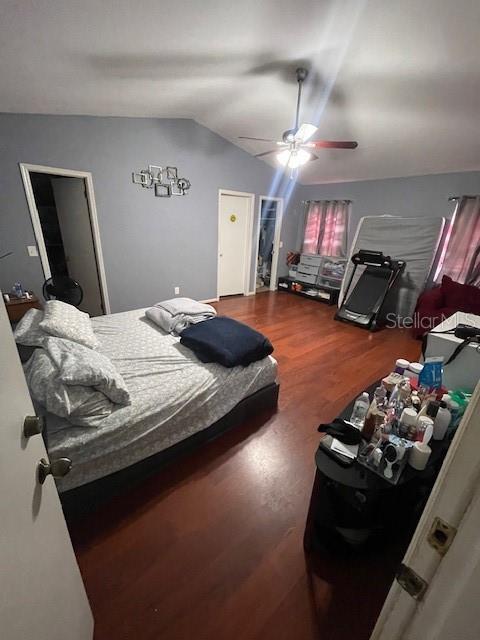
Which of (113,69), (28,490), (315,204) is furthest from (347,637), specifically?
(315,204)

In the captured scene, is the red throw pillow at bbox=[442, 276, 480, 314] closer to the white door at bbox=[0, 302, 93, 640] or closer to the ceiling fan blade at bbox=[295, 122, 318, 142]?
the ceiling fan blade at bbox=[295, 122, 318, 142]

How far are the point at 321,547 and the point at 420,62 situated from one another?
320 cm

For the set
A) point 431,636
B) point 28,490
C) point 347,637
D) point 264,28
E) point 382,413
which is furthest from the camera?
point 264,28

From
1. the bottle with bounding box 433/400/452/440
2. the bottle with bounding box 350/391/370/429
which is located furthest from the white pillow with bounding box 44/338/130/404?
the bottle with bounding box 433/400/452/440

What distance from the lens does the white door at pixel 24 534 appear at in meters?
0.50

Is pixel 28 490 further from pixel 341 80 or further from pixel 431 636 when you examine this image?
pixel 341 80

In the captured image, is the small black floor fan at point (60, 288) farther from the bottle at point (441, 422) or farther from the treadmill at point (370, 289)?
the treadmill at point (370, 289)

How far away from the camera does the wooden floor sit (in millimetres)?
1064

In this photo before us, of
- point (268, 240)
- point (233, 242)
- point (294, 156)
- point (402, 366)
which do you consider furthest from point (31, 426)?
point (268, 240)

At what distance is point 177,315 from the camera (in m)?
2.45

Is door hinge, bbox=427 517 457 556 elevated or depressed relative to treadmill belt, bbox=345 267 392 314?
elevated

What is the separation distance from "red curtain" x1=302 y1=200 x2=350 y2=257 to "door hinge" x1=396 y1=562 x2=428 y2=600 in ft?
16.7

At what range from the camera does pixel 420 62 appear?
1.98 m

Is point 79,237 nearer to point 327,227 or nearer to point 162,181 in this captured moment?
point 162,181
